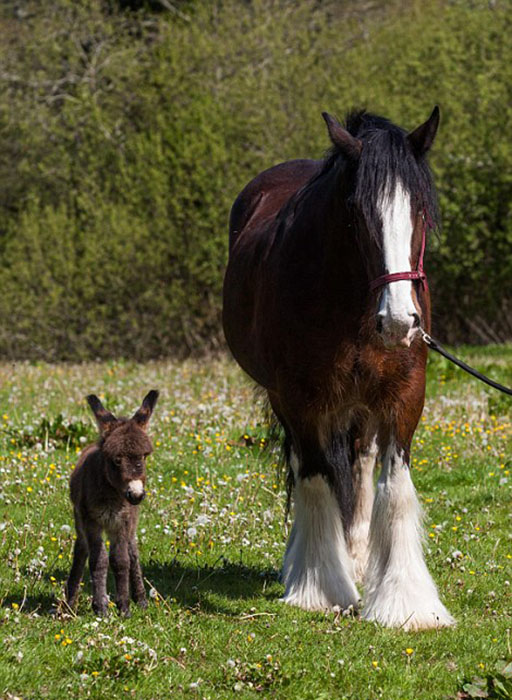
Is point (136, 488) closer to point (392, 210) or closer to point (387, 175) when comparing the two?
point (392, 210)

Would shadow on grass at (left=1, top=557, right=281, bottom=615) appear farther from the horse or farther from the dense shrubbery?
the dense shrubbery

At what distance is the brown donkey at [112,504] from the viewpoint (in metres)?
5.66

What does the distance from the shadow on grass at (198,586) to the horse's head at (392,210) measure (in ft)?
6.99

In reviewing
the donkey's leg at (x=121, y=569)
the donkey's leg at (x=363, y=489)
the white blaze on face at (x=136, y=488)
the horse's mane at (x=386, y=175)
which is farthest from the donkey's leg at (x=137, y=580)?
the horse's mane at (x=386, y=175)

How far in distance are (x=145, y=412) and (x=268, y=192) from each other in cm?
360

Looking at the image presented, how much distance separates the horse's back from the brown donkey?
3.16 metres

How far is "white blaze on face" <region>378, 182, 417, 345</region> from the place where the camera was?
5074mm

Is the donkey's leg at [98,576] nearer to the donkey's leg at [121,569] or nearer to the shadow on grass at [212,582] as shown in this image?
the donkey's leg at [121,569]

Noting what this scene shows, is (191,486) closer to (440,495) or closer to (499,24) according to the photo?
(440,495)

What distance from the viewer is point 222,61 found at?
2691cm

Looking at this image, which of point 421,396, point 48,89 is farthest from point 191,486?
point 48,89

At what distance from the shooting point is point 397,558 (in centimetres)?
618

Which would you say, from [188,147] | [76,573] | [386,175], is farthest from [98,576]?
[188,147]

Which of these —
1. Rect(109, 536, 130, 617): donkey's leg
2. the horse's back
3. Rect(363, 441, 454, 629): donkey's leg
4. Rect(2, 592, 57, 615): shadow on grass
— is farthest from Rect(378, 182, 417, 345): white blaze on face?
the horse's back
